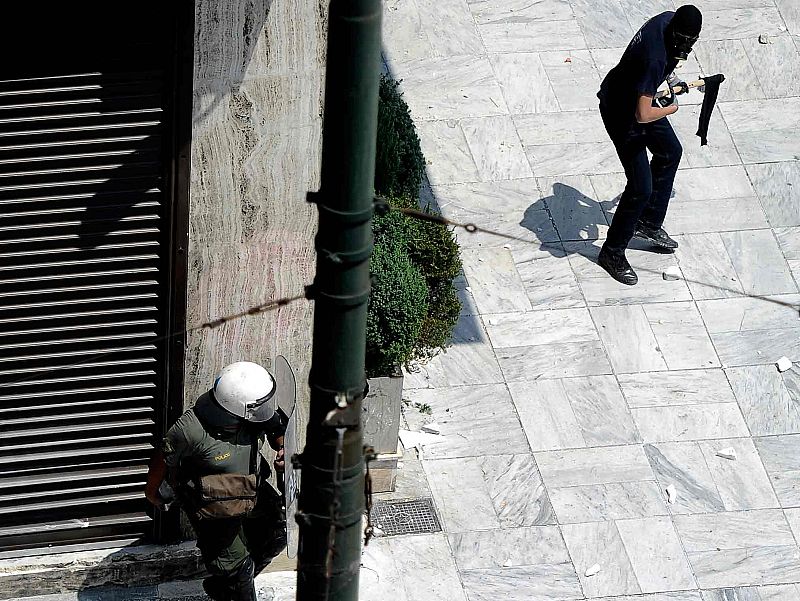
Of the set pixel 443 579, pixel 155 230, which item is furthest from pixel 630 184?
pixel 155 230

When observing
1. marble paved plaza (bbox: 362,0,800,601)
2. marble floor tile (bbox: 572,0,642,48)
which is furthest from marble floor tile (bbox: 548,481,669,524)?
marble floor tile (bbox: 572,0,642,48)

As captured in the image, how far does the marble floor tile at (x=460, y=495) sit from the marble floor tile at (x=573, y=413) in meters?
0.47

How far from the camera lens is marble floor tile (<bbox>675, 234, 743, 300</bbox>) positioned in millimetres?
9109

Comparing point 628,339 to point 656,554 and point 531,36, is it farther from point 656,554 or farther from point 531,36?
point 531,36

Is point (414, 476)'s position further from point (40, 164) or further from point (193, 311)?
point (40, 164)

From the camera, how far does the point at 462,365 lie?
27.8 feet

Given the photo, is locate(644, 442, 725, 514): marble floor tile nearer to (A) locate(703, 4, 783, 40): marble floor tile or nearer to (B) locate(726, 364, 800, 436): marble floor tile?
(B) locate(726, 364, 800, 436): marble floor tile

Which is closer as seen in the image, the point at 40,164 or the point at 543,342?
the point at 40,164

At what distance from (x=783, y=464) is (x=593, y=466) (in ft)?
3.87

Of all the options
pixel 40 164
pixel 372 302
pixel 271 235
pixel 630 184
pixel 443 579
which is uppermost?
pixel 40 164

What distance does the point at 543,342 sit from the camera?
Answer: 8656mm

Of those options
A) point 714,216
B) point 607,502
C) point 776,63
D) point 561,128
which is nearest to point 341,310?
point 607,502

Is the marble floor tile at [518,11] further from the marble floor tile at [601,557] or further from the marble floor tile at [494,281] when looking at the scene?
the marble floor tile at [601,557]

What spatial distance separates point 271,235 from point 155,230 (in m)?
0.54
